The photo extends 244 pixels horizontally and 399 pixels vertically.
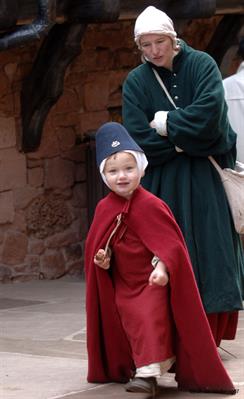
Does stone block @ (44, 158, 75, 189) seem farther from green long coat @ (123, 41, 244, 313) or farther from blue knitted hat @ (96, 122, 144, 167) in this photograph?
blue knitted hat @ (96, 122, 144, 167)

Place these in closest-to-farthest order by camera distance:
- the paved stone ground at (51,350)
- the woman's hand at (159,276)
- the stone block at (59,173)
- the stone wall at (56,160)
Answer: the woman's hand at (159,276) < the paved stone ground at (51,350) < the stone wall at (56,160) < the stone block at (59,173)

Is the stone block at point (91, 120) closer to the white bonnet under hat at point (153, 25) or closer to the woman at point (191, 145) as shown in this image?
Answer: the woman at point (191, 145)

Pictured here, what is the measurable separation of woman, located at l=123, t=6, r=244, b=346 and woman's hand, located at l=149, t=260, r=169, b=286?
0.75 meters

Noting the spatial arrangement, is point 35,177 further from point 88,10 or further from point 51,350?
point 51,350

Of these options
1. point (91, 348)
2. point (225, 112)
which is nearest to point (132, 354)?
point (91, 348)

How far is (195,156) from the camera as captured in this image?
5836 mm

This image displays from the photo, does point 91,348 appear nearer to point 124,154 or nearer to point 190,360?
point 190,360

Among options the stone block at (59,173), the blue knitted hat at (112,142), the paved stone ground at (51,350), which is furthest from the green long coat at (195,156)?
the stone block at (59,173)

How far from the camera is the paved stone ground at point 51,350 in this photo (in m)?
5.29

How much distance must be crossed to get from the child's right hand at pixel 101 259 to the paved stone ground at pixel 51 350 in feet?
1.78

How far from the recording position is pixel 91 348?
527 cm

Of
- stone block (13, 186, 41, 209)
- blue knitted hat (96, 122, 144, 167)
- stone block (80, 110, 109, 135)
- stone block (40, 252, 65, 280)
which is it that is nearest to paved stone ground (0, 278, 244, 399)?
stone block (40, 252, 65, 280)

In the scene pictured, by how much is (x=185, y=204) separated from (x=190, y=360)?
95 centimetres

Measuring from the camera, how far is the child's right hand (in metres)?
5.11
